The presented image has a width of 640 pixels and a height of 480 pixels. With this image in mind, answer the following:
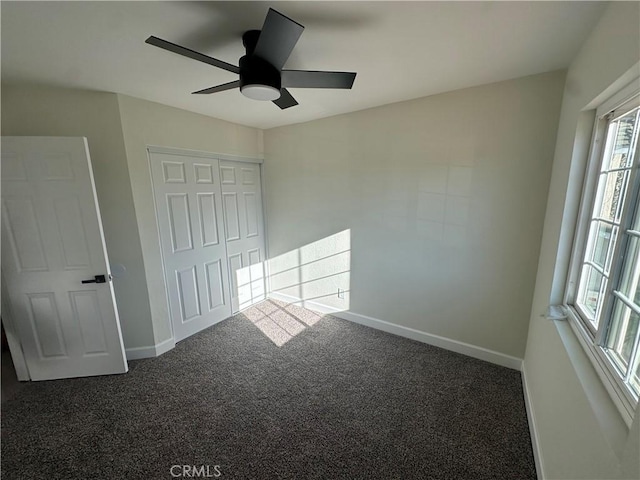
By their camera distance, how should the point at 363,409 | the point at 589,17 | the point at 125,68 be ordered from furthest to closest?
the point at 363,409
the point at 125,68
the point at 589,17

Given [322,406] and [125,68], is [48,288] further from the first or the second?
[322,406]

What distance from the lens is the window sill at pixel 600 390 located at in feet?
2.77

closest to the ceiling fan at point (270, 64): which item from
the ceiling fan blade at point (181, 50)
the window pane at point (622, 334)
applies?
the ceiling fan blade at point (181, 50)

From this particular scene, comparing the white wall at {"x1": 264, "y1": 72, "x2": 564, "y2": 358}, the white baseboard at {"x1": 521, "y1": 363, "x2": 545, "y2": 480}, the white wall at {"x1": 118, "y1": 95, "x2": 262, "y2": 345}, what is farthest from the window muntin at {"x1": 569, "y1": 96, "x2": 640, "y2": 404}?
the white wall at {"x1": 118, "y1": 95, "x2": 262, "y2": 345}

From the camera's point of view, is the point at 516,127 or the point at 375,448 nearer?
the point at 375,448

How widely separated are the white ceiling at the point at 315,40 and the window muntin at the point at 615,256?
1.96 ft

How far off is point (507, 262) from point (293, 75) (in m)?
2.15

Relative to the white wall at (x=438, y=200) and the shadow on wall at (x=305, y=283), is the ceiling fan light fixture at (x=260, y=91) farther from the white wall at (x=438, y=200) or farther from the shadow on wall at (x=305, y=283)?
the shadow on wall at (x=305, y=283)

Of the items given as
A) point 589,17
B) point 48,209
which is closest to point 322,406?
point 48,209

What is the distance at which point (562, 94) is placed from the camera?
181cm

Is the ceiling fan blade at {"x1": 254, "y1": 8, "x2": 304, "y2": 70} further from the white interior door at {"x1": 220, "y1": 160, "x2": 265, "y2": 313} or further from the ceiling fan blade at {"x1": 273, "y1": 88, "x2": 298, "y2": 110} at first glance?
the white interior door at {"x1": 220, "y1": 160, "x2": 265, "y2": 313}

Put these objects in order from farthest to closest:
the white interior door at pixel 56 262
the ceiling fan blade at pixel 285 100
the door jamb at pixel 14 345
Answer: the door jamb at pixel 14 345
the white interior door at pixel 56 262
the ceiling fan blade at pixel 285 100

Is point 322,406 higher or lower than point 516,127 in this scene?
lower

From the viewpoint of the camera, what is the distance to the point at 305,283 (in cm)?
347
